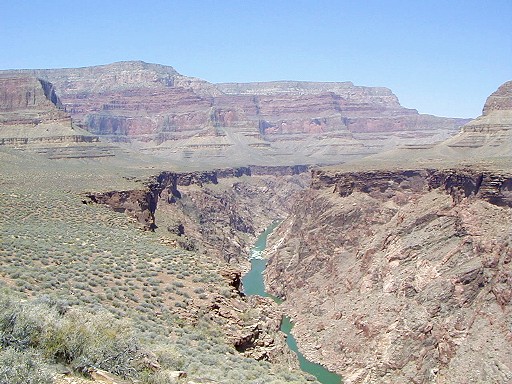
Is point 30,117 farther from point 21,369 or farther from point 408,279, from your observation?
point 21,369

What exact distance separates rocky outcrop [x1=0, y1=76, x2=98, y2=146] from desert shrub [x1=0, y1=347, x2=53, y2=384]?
101826mm

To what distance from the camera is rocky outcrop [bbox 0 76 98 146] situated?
106125 mm

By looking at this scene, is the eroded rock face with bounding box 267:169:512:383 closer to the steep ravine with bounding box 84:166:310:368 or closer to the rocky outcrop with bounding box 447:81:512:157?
the steep ravine with bounding box 84:166:310:368

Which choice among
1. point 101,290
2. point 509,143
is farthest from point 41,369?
point 509,143

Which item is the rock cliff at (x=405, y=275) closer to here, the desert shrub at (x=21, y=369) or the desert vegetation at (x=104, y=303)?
the desert vegetation at (x=104, y=303)

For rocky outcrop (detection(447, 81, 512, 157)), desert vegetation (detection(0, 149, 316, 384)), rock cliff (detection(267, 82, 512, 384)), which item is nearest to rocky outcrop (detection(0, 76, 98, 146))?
rock cliff (detection(267, 82, 512, 384))

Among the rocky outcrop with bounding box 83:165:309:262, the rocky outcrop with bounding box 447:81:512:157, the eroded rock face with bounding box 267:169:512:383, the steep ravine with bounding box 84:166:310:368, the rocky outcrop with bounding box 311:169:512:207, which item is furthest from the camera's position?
the rocky outcrop with bounding box 447:81:512:157

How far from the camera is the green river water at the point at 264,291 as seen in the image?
39219 mm

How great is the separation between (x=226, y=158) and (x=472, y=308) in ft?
470

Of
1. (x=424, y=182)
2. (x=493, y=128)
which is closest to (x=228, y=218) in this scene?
(x=424, y=182)

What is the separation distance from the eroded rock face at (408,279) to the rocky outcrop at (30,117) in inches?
2414

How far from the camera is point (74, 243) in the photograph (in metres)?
26.0

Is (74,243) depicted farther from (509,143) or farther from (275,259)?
(509,143)

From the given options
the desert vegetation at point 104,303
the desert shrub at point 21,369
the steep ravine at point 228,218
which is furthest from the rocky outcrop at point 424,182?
the desert shrub at point 21,369
